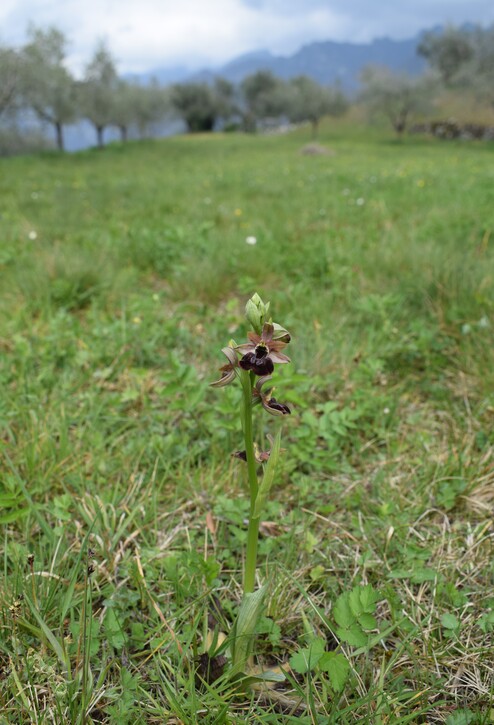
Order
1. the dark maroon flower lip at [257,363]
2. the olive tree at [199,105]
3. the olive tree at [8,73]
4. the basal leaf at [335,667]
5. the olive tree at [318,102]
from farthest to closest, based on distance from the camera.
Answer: the olive tree at [199,105]
the olive tree at [318,102]
the olive tree at [8,73]
the basal leaf at [335,667]
the dark maroon flower lip at [257,363]

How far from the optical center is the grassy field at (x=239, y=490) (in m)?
1.41

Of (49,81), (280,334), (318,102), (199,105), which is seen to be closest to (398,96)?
(318,102)

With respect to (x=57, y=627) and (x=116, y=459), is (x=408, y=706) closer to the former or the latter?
(x=57, y=627)

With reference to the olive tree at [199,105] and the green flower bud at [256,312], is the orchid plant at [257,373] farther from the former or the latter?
the olive tree at [199,105]

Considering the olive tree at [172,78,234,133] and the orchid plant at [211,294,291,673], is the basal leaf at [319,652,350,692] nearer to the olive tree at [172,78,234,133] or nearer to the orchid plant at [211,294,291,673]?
the orchid plant at [211,294,291,673]

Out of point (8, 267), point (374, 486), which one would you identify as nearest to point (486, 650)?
point (374, 486)

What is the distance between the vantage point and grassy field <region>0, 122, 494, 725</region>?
55.4 inches

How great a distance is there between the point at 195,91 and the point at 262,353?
3147 inches

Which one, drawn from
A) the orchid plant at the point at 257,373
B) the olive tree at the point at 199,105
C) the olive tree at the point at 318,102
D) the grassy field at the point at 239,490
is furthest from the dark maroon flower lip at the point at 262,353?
the olive tree at the point at 199,105

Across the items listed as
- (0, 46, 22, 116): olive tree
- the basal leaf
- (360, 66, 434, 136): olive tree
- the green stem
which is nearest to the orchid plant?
the green stem

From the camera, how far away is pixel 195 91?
2790 inches

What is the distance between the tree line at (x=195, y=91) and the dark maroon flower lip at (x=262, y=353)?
29.0m

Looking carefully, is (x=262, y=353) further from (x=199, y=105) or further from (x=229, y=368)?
(x=199, y=105)

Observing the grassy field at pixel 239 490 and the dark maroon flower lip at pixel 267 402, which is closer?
the dark maroon flower lip at pixel 267 402
